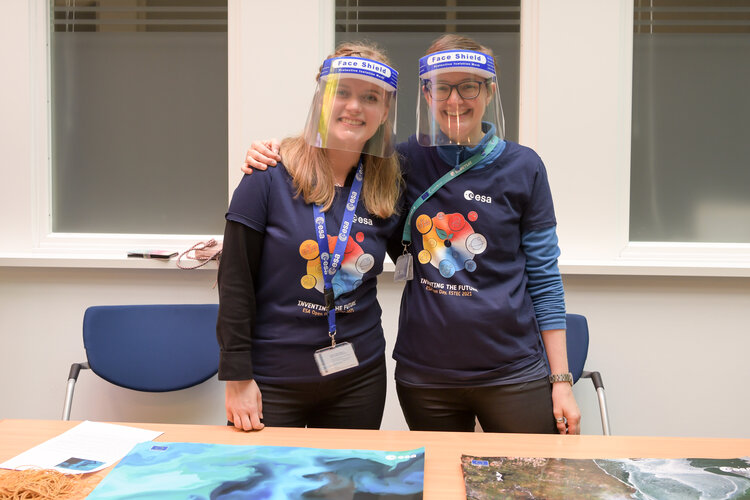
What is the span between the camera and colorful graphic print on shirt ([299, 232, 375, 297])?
134 cm

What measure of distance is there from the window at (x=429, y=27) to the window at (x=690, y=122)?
23.0 inches

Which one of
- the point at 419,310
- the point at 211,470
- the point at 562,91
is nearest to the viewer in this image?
the point at 211,470

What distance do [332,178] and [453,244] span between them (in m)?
0.35

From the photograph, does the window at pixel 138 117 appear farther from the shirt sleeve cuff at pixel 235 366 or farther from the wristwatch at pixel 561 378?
the wristwatch at pixel 561 378

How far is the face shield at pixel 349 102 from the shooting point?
Answer: 4.50ft

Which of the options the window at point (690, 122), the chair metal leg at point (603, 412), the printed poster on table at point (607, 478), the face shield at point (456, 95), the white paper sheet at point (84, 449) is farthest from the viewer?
the window at point (690, 122)

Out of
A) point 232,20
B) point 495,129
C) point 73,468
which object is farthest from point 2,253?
point 495,129

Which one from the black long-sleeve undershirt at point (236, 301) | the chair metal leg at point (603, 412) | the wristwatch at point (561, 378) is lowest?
the chair metal leg at point (603, 412)

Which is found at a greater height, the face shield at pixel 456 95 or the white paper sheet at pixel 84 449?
the face shield at pixel 456 95

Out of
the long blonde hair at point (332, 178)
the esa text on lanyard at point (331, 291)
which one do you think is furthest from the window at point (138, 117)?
the esa text on lanyard at point (331, 291)

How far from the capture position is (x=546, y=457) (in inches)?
44.4

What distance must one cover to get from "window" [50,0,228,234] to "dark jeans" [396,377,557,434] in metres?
→ 1.73

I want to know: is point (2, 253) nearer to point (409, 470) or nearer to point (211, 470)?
point (211, 470)

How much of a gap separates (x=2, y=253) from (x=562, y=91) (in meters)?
2.69
